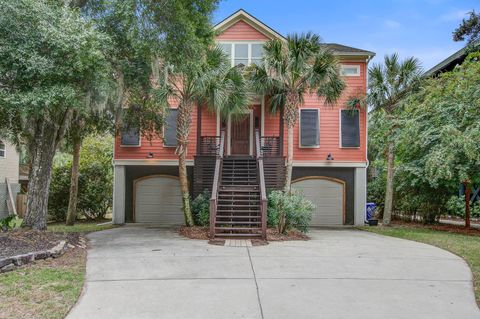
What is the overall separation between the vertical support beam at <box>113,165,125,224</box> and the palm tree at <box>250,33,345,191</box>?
21.0ft

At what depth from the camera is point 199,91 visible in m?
10.9

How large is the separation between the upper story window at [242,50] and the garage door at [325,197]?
5.15 meters

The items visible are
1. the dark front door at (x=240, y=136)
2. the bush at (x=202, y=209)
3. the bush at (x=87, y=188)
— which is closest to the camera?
the bush at (x=202, y=209)

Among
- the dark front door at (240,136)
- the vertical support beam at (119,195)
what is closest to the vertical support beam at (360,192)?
the dark front door at (240,136)

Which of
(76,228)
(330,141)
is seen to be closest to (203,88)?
(76,228)

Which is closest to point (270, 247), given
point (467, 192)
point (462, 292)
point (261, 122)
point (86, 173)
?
point (462, 292)

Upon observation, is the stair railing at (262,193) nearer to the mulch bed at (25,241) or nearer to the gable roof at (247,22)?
the gable roof at (247,22)

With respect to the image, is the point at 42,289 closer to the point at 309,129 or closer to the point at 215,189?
the point at 215,189

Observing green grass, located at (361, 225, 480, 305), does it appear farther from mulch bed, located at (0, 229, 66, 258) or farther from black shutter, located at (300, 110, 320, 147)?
mulch bed, located at (0, 229, 66, 258)

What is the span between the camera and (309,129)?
593 inches

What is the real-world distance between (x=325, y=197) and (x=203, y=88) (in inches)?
285

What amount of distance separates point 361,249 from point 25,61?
25.5 feet

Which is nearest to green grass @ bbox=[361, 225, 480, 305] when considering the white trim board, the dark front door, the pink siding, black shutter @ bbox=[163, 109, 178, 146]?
the dark front door

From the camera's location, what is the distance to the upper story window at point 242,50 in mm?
14977
